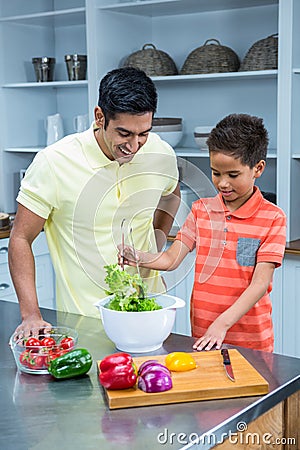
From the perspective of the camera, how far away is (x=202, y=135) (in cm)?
362

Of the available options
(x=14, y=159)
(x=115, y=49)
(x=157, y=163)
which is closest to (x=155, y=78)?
(x=115, y=49)

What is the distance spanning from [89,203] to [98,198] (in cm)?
5

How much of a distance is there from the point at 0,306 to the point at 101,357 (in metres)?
0.59

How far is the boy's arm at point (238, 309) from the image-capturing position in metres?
1.75

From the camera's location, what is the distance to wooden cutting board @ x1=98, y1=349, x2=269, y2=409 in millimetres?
1408

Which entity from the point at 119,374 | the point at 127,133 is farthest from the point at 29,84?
the point at 119,374

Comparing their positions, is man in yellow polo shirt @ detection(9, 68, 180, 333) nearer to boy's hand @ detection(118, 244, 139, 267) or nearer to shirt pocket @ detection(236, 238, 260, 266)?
boy's hand @ detection(118, 244, 139, 267)

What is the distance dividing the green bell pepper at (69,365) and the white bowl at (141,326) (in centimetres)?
13

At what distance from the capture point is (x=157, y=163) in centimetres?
166

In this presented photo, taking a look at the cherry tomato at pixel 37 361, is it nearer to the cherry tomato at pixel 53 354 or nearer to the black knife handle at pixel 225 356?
the cherry tomato at pixel 53 354

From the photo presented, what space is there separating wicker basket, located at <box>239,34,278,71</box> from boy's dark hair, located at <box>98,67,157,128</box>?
1685 mm

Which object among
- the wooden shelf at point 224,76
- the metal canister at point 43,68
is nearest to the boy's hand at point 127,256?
the wooden shelf at point 224,76

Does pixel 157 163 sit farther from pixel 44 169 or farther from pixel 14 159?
pixel 14 159

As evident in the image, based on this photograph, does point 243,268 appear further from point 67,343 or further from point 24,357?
point 24,357
